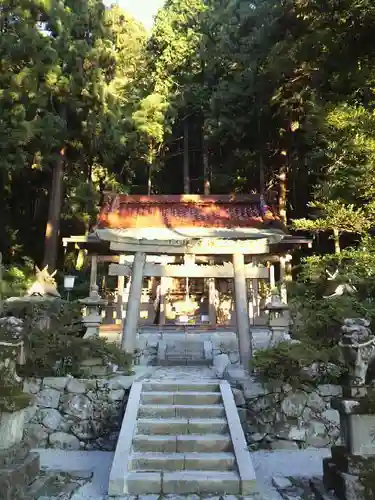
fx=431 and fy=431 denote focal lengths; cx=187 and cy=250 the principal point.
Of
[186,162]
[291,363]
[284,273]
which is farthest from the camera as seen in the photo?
[186,162]

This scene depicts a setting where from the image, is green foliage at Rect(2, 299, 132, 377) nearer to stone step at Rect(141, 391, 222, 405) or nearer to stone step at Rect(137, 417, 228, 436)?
stone step at Rect(141, 391, 222, 405)

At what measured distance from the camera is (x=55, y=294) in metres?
9.17

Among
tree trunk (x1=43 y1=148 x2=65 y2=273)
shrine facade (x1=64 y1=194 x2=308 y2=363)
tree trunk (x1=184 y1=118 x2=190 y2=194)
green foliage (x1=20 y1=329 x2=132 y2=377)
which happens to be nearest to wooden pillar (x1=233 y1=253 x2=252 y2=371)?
shrine facade (x1=64 y1=194 x2=308 y2=363)

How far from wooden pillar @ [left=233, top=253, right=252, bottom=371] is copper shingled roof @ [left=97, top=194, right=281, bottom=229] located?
5788 millimetres

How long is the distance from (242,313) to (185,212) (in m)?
7.79

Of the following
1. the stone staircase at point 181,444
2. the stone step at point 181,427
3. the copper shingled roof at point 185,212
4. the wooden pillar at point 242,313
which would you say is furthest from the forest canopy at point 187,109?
the stone step at point 181,427

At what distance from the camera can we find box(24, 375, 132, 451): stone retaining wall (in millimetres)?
6254

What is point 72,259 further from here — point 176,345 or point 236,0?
point 236,0

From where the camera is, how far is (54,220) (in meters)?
15.9

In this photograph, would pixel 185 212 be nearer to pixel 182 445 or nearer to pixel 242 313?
pixel 242 313

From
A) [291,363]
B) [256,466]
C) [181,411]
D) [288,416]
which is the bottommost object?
[256,466]

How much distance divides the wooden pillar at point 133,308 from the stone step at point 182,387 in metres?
1.62

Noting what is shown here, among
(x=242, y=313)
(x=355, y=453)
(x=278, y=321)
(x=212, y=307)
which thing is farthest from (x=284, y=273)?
(x=355, y=453)

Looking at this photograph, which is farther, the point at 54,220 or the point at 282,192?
the point at 282,192
